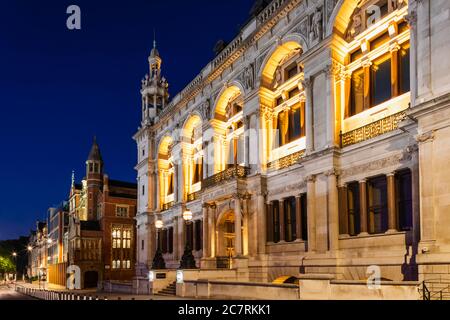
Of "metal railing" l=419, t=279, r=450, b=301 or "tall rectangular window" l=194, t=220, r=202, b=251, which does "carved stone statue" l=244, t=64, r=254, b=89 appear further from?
"metal railing" l=419, t=279, r=450, b=301

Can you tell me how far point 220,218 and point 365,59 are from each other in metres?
16.7

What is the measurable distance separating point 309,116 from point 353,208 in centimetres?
604

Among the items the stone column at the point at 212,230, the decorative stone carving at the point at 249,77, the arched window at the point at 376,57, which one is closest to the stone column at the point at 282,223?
the stone column at the point at 212,230

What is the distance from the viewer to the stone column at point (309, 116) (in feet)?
97.8

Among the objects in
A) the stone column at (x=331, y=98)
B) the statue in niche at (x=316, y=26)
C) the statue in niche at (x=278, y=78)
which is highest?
the statue in niche at (x=316, y=26)

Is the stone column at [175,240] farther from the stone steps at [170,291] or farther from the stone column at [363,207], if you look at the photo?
the stone column at [363,207]

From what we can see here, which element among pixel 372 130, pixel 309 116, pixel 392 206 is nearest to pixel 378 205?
pixel 392 206

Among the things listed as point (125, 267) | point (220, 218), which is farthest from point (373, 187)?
point (125, 267)

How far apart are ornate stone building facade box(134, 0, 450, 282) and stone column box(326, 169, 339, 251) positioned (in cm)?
9

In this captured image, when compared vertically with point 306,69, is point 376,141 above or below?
below

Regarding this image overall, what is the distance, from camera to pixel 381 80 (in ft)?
89.1

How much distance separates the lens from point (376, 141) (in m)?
25.8

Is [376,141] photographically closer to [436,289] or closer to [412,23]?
[412,23]

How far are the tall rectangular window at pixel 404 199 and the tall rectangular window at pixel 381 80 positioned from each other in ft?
14.2
